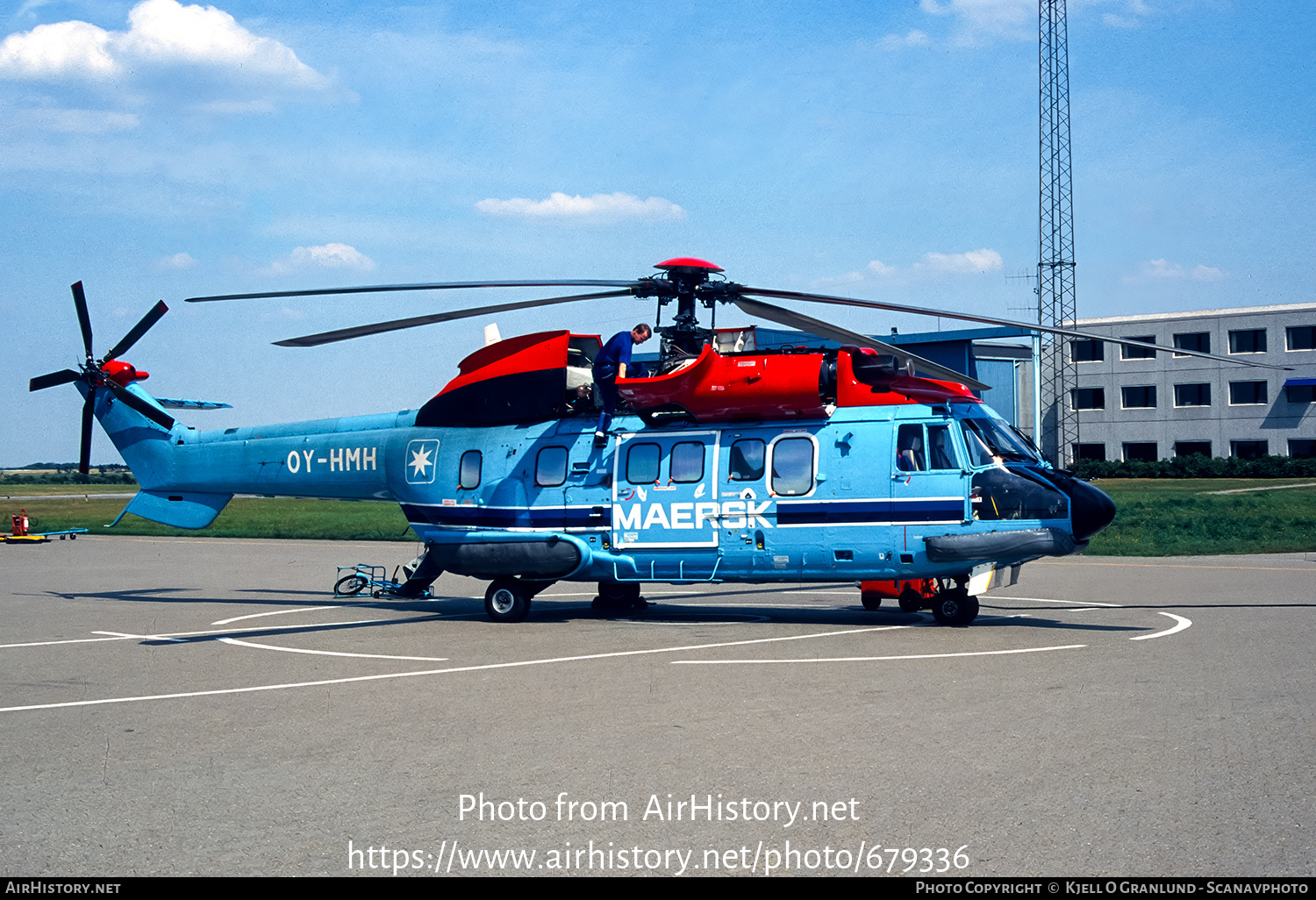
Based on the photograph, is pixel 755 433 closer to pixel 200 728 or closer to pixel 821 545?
pixel 821 545

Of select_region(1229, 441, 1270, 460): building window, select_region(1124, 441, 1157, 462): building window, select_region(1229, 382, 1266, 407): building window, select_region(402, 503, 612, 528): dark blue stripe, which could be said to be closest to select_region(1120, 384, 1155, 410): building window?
select_region(1124, 441, 1157, 462): building window

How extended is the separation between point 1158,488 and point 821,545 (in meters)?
49.7

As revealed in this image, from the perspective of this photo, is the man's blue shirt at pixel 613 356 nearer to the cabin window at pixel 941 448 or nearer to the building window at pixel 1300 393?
the cabin window at pixel 941 448

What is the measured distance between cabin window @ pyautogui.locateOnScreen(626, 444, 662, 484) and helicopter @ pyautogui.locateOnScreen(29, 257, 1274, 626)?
0.08ft

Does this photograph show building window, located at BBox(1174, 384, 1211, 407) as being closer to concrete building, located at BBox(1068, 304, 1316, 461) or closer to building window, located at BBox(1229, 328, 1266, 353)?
concrete building, located at BBox(1068, 304, 1316, 461)

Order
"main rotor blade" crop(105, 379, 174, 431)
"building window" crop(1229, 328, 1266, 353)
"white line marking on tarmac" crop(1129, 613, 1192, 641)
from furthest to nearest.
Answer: "building window" crop(1229, 328, 1266, 353), "main rotor blade" crop(105, 379, 174, 431), "white line marking on tarmac" crop(1129, 613, 1192, 641)

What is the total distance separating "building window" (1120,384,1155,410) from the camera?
72.4 m

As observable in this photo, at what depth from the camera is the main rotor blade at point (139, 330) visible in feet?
64.4

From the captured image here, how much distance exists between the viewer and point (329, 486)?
1819 centimetres

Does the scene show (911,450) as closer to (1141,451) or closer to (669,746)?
(669,746)

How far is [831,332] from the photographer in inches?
554

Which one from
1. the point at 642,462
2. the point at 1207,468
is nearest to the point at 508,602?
the point at 642,462

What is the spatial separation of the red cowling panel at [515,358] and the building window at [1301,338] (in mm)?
65768

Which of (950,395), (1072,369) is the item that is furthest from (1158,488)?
(950,395)
